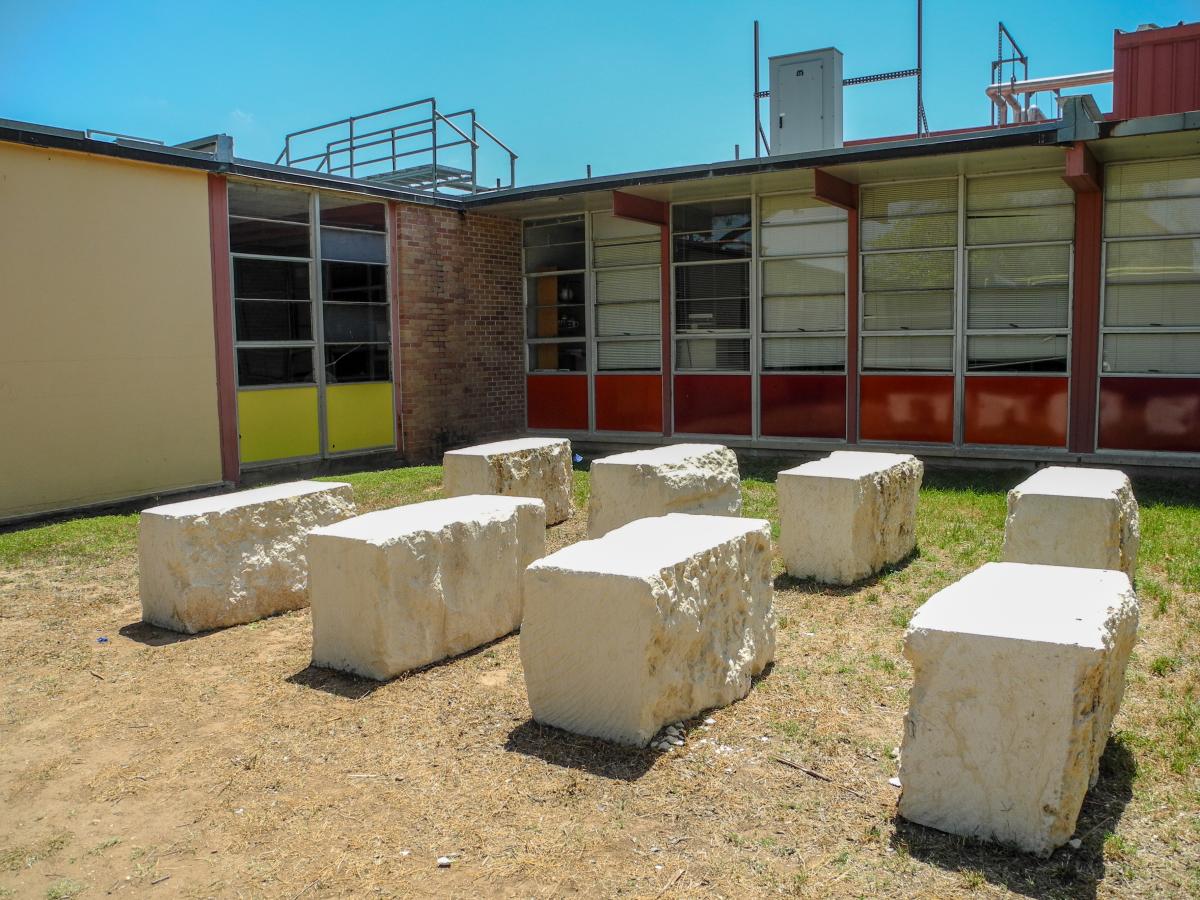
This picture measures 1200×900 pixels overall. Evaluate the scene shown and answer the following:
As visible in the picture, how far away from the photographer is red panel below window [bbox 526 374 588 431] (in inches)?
572

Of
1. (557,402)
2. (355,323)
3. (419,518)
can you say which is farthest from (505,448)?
(557,402)

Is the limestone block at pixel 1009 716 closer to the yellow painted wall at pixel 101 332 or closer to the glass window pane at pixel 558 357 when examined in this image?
the yellow painted wall at pixel 101 332

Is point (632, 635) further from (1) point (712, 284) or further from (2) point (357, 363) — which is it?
(1) point (712, 284)

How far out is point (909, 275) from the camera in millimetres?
11961

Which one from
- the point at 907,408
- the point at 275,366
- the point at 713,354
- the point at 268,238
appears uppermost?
the point at 268,238

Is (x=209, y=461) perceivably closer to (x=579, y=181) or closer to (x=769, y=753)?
(x=579, y=181)

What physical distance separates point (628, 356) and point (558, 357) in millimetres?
1223

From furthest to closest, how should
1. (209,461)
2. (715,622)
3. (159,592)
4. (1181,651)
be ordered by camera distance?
1. (209,461)
2. (159,592)
3. (1181,651)
4. (715,622)

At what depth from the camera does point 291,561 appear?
6594 mm

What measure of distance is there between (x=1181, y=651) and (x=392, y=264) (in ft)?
33.6

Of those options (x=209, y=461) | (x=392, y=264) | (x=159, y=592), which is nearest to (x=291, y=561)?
(x=159, y=592)

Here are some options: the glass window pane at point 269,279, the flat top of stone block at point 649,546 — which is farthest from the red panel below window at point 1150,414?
the glass window pane at point 269,279

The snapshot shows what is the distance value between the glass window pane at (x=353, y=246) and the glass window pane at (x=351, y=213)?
98 millimetres

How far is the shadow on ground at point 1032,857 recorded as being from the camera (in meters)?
3.15
